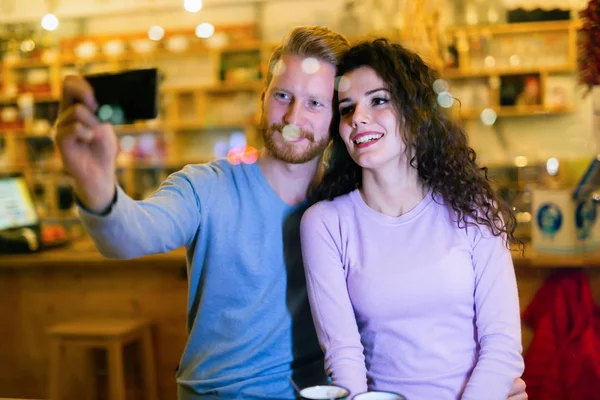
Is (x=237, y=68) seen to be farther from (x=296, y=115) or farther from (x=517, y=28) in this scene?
(x=296, y=115)

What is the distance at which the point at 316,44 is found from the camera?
59.8 inches

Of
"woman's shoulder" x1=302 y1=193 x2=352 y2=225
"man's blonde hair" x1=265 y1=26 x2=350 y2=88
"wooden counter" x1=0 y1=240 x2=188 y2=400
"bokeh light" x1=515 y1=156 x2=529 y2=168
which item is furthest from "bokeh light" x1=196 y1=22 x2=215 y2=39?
"woman's shoulder" x1=302 y1=193 x2=352 y2=225

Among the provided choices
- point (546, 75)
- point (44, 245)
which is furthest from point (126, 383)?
point (546, 75)

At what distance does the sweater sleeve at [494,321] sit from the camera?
1279mm

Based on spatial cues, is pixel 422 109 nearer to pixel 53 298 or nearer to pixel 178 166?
pixel 53 298

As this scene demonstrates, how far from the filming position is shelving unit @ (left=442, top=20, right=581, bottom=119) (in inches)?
194

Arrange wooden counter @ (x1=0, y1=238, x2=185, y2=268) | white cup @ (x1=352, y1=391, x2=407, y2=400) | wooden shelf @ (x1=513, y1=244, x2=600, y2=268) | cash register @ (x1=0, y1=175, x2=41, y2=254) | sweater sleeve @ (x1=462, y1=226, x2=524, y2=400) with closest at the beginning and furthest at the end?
white cup @ (x1=352, y1=391, x2=407, y2=400) → sweater sleeve @ (x1=462, y1=226, x2=524, y2=400) → wooden shelf @ (x1=513, y1=244, x2=600, y2=268) → wooden counter @ (x1=0, y1=238, x2=185, y2=268) → cash register @ (x1=0, y1=175, x2=41, y2=254)

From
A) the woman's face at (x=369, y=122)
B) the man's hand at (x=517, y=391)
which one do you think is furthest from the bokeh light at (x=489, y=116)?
the man's hand at (x=517, y=391)

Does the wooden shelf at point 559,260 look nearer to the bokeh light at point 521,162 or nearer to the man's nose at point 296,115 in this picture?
the man's nose at point 296,115

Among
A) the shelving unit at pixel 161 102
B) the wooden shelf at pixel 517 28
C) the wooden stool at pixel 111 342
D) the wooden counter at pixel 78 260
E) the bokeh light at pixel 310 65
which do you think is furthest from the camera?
the shelving unit at pixel 161 102

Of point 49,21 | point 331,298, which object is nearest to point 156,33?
point 49,21

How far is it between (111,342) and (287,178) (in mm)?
1317

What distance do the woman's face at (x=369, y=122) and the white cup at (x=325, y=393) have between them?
0.58m

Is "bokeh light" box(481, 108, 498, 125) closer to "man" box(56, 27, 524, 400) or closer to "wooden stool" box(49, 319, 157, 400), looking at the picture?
"wooden stool" box(49, 319, 157, 400)
